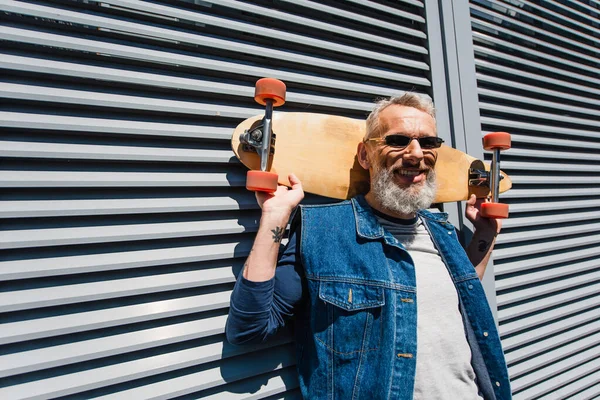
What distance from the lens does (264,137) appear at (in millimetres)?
1256

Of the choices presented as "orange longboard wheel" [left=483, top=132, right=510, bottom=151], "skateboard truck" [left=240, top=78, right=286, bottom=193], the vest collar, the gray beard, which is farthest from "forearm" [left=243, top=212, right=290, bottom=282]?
"orange longboard wheel" [left=483, top=132, right=510, bottom=151]

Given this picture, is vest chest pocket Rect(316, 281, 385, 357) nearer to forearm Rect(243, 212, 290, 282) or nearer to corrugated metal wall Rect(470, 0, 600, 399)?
forearm Rect(243, 212, 290, 282)

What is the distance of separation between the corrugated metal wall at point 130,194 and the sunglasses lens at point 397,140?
432mm

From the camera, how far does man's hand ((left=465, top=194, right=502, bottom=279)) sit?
6.01ft

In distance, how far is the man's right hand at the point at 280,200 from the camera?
49.9 inches

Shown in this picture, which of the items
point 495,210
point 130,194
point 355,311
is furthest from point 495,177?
point 130,194

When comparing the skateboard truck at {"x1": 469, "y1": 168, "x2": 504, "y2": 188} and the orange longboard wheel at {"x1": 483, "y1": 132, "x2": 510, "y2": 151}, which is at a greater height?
the orange longboard wheel at {"x1": 483, "y1": 132, "x2": 510, "y2": 151}

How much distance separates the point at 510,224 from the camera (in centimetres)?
222

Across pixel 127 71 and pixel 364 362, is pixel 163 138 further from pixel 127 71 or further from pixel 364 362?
pixel 364 362

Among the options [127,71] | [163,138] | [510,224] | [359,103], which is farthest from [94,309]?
[510,224]

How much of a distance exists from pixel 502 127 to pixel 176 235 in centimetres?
224

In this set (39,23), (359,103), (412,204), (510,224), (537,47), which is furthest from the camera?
(537,47)

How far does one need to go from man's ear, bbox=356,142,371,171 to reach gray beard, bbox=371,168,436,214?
0.36 feet

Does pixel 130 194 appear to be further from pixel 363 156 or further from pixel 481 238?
pixel 481 238
